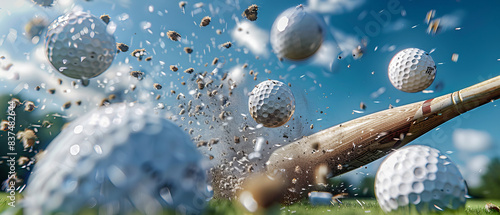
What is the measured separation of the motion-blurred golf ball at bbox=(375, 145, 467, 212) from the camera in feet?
10.0

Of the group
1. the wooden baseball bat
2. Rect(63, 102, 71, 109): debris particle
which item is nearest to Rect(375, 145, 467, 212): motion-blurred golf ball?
the wooden baseball bat

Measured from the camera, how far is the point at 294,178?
19.8 feet

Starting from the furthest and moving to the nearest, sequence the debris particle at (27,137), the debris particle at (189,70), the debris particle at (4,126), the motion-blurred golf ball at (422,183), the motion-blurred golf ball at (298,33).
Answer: the debris particle at (189,70) → the debris particle at (4,126) → the motion-blurred golf ball at (298,33) → the debris particle at (27,137) → the motion-blurred golf ball at (422,183)

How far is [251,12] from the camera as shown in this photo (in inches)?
211

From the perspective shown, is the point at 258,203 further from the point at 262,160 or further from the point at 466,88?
the point at 466,88

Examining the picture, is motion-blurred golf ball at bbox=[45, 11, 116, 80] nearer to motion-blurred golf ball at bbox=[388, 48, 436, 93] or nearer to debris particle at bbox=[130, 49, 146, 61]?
debris particle at bbox=[130, 49, 146, 61]

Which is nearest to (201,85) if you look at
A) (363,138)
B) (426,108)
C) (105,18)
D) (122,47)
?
(122,47)

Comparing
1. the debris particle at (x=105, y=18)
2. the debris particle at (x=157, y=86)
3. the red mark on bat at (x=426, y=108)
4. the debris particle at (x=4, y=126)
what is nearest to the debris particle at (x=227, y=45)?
the debris particle at (x=157, y=86)

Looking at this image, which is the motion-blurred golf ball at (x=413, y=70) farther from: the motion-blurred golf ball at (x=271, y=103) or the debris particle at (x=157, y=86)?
the debris particle at (x=157, y=86)

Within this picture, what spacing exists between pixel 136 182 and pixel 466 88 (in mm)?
6080

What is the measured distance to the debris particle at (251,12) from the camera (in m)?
5.32

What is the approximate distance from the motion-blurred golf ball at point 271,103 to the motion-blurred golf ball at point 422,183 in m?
2.69

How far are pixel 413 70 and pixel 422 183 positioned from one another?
3504 millimetres

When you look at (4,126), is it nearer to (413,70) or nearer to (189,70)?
(189,70)
